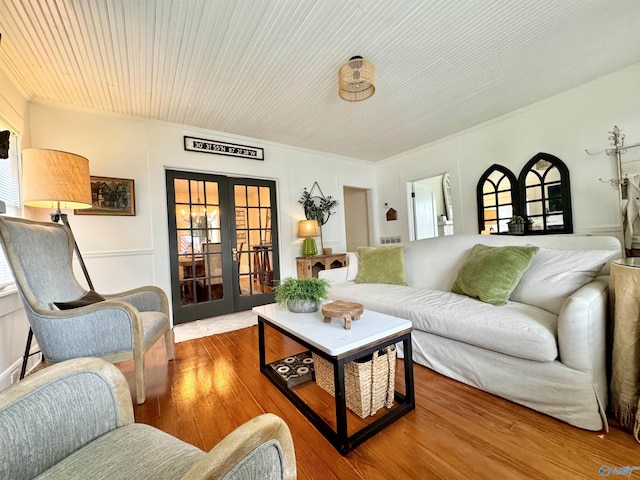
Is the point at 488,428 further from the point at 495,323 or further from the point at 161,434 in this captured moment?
the point at 161,434

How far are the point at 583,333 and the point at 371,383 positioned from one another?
103cm

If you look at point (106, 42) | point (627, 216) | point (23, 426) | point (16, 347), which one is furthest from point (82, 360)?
point (627, 216)

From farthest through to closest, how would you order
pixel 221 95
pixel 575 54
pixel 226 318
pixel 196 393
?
pixel 226 318
pixel 221 95
pixel 575 54
pixel 196 393

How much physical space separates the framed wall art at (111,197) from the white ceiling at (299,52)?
781mm

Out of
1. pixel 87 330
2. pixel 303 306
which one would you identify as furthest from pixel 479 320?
pixel 87 330

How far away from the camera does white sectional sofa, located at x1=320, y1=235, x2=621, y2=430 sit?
125 cm

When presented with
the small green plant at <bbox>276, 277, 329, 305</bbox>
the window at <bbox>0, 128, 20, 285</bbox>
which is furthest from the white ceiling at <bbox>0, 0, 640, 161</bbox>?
the small green plant at <bbox>276, 277, 329, 305</bbox>

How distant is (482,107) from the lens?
3.19 m

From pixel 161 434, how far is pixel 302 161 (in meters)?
4.02

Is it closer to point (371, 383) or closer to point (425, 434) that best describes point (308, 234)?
point (371, 383)

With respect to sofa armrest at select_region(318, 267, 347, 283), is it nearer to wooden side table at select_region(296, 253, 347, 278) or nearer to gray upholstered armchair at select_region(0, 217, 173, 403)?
wooden side table at select_region(296, 253, 347, 278)

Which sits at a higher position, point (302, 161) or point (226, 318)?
point (302, 161)

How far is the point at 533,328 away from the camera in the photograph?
1.36 m

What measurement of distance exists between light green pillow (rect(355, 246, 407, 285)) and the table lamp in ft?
4.14
